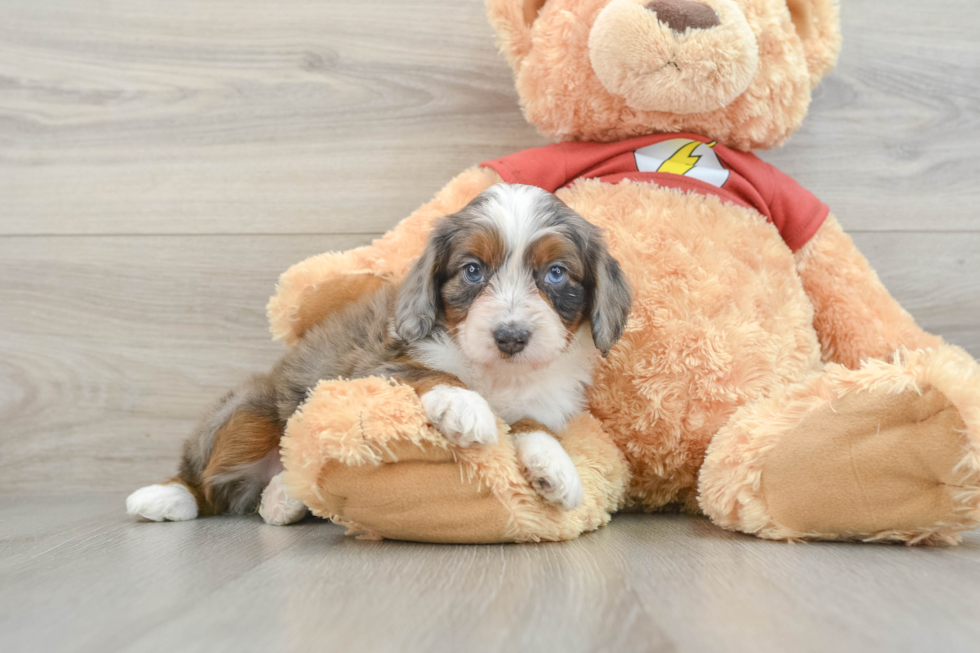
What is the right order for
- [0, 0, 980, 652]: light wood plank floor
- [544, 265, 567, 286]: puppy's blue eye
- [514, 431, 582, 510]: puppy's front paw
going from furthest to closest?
[0, 0, 980, 652]: light wood plank floor < [544, 265, 567, 286]: puppy's blue eye < [514, 431, 582, 510]: puppy's front paw

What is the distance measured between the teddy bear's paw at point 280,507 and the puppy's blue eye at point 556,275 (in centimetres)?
90

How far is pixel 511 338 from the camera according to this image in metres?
1.62

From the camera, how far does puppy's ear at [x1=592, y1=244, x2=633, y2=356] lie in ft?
5.98

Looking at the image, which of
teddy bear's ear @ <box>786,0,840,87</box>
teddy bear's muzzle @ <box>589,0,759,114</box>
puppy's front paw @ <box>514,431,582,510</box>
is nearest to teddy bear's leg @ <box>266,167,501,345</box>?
teddy bear's muzzle @ <box>589,0,759,114</box>

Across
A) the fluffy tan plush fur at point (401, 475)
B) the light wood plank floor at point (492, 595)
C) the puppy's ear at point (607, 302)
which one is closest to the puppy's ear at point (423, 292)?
the fluffy tan plush fur at point (401, 475)

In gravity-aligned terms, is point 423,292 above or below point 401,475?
above

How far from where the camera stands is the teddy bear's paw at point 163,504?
2057 mm

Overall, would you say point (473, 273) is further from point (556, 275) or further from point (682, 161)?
point (682, 161)

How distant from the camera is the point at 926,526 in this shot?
1513 mm

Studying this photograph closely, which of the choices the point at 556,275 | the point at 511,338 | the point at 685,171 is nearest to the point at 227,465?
the point at 511,338

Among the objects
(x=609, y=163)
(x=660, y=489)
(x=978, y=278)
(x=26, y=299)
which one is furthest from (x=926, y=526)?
(x=26, y=299)

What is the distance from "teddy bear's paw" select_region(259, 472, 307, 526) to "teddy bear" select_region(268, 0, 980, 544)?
1.19ft

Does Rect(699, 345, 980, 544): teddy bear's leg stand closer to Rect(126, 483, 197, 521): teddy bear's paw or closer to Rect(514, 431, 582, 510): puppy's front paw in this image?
Rect(514, 431, 582, 510): puppy's front paw

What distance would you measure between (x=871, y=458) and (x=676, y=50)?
3.76 feet
